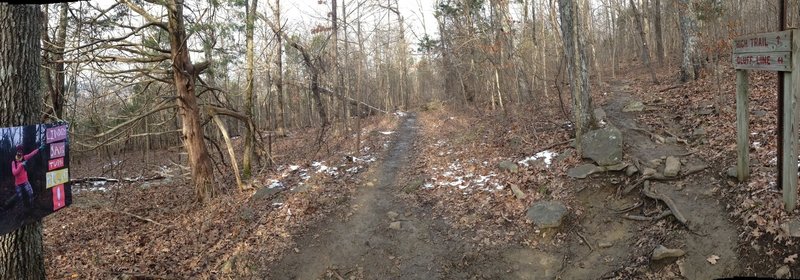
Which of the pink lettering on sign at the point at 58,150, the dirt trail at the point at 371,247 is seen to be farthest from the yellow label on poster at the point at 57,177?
the dirt trail at the point at 371,247

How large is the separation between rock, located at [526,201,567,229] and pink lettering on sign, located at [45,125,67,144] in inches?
251

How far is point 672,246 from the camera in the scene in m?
5.50

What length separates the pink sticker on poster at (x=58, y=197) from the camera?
12.0 feet

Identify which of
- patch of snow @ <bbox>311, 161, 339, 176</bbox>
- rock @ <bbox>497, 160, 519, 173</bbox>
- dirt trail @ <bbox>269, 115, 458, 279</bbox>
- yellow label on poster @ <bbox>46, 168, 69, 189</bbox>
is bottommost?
dirt trail @ <bbox>269, 115, 458, 279</bbox>

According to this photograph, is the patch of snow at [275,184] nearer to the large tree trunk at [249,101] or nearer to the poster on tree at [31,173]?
the large tree trunk at [249,101]

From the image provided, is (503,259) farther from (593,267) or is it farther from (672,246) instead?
(672,246)

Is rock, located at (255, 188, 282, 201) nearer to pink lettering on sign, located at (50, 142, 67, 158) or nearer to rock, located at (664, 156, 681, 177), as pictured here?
pink lettering on sign, located at (50, 142, 67, 158)

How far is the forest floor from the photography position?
558cm

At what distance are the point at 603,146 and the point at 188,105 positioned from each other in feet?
30.4

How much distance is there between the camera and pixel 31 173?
11.1ft

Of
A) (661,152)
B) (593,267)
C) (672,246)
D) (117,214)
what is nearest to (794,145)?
(672,246)

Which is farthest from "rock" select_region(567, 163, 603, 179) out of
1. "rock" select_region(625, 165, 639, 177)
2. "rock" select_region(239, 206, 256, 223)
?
"rock" select_region(239, 206, 256, 223)

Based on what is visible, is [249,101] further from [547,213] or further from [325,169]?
[547,213]

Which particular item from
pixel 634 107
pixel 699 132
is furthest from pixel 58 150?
pixel 634 107
